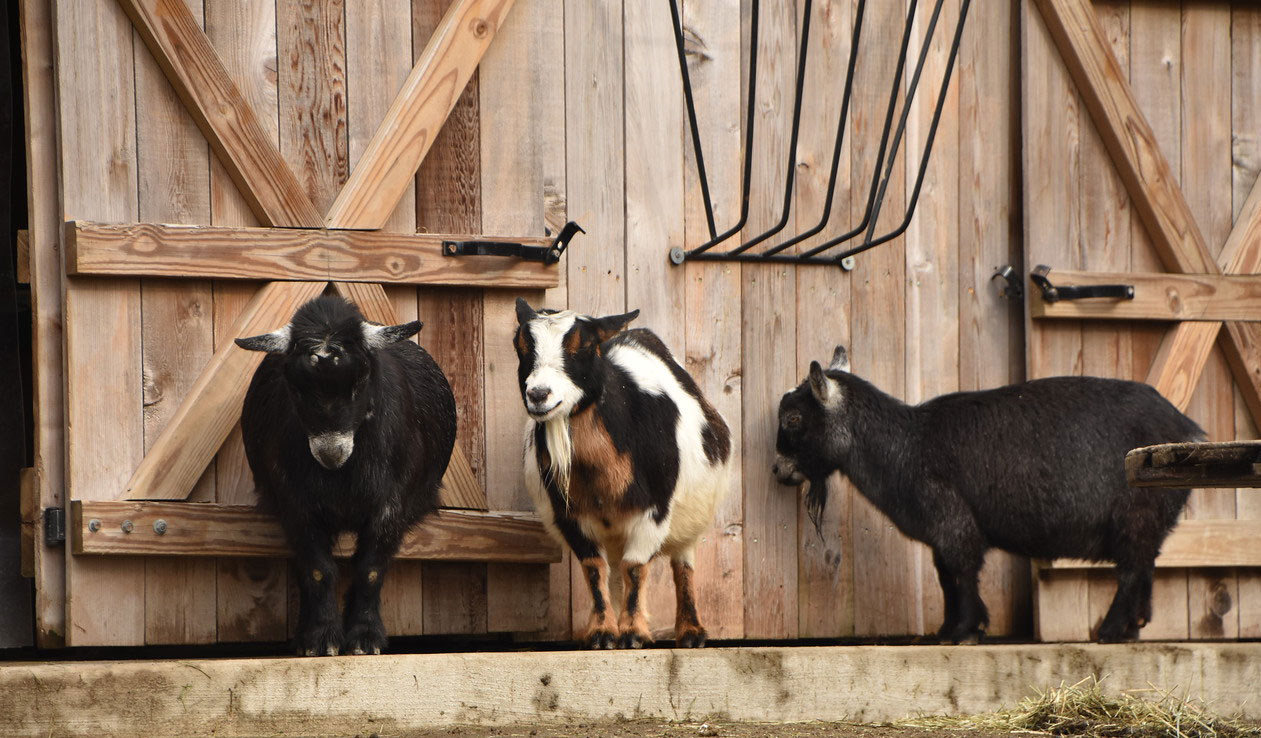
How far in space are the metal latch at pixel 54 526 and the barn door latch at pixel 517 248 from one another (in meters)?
1.82

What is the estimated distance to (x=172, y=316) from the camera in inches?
230

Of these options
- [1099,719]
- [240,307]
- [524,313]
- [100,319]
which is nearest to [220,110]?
[240,307]

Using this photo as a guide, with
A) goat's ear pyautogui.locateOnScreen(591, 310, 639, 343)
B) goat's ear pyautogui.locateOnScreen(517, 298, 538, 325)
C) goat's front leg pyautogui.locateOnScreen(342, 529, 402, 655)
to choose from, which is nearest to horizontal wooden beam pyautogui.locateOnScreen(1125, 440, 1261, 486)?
goat's ear pyautogui.locateOnScreen(591, 310, 639, 343)

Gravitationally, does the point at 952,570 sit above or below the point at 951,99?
below

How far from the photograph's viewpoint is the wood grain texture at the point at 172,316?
5785 mm

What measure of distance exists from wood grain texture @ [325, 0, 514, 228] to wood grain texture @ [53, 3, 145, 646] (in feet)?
2.85

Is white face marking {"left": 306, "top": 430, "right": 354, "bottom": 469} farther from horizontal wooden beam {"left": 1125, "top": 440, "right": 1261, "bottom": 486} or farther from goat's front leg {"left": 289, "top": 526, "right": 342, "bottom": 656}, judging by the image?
horizontal wooden beam {"left": 1125, "top": 440, "right": 1261, "bottom": 486}

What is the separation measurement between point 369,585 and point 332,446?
625mm

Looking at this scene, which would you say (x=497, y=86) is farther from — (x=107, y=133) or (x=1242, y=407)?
(x=1242, y=407)

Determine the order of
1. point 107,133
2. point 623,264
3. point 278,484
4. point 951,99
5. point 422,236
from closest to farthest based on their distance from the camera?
point 278,484 → point 107,133 → point 422,236 → point 623,264 → point 951,99

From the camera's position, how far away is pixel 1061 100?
7199mm

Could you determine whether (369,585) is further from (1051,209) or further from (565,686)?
(1051,209)

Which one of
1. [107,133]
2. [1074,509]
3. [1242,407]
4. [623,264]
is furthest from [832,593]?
[107,133]

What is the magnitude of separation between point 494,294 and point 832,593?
210cm
